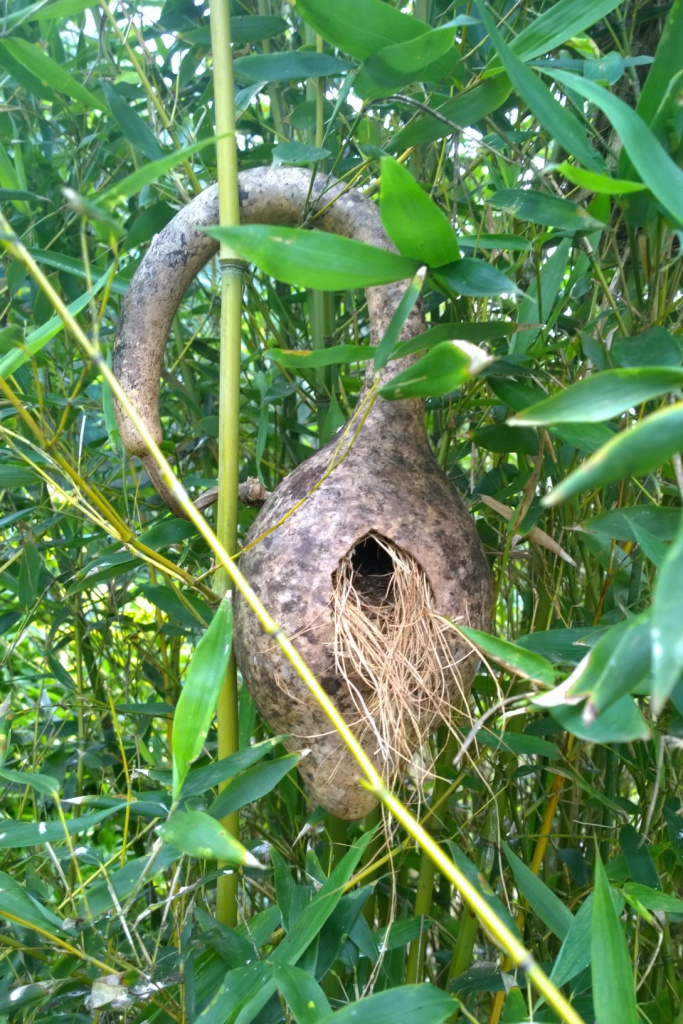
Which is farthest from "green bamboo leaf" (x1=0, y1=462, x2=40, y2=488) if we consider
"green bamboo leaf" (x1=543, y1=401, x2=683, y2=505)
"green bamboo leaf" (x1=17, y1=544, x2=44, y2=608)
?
"green bamboo leaf" (x1=543, y1=401, x2=683, y2=505)

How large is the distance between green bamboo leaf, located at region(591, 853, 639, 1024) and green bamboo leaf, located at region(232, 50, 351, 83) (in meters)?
0.55

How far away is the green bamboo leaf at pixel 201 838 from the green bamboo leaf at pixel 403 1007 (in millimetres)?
113

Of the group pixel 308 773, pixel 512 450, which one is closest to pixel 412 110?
pixel 512 450

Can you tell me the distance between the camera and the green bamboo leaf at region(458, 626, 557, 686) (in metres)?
0.39

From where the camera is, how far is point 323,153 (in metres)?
0.56

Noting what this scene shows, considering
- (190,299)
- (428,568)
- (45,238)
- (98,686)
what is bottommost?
(98,686)

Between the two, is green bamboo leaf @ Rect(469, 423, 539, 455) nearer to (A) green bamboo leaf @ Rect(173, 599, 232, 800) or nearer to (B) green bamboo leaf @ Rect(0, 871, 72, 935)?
(A) green bamboo leaf @ Rect(173, 599, 232, 800)

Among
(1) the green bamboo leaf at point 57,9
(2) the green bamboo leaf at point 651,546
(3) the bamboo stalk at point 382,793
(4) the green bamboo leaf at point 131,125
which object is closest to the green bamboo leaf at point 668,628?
(3) the bamboo stalk at point 382,793

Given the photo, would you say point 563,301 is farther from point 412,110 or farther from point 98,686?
point 98,686

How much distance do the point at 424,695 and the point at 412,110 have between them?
20.4 inches

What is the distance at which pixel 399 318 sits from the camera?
43 centimetres

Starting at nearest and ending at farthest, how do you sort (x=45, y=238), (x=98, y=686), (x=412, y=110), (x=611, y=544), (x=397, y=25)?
(x=397, y=25) → (x=611, y=544) → (x=412, y=110) → (x=45, y=238) → (x=98, y=686)

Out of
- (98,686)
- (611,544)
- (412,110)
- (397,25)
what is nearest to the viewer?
(397,25)

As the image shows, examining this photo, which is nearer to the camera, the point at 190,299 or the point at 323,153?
the point at 323,153
